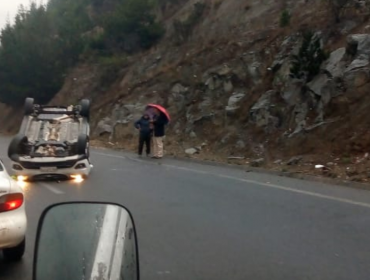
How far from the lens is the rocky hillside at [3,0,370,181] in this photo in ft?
73.8

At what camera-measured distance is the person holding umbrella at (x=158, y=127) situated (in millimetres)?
26203

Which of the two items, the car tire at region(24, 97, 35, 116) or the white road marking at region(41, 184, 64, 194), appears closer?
the white road marking at region(41, 184, 64, 194)

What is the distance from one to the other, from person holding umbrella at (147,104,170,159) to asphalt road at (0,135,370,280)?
23.0ft

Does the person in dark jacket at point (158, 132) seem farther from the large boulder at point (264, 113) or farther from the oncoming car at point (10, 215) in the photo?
the oncoming car at point (10, 215)

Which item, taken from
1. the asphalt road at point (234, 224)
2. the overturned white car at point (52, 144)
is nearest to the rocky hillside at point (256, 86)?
the asphalt road at point (234, 224)

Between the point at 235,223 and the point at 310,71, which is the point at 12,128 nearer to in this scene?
the point at 310,71

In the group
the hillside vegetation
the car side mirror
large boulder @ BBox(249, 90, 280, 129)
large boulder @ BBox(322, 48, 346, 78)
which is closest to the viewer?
the car side mirror

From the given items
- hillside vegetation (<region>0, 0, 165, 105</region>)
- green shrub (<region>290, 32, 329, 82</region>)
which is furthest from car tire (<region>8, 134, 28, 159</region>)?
hillside vegetation (<region>0, 0, 165, 105</region>)

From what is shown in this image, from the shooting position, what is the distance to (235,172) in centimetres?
1967

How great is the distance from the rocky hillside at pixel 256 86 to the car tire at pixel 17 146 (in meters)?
6.54

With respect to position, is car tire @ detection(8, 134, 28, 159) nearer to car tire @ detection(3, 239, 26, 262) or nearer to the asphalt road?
the asphalt road

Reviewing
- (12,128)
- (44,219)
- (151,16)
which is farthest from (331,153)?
(12,128)

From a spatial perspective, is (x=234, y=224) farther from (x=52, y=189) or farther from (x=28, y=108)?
(x=28, y=108)

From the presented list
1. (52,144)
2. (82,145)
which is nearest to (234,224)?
(82,145)
